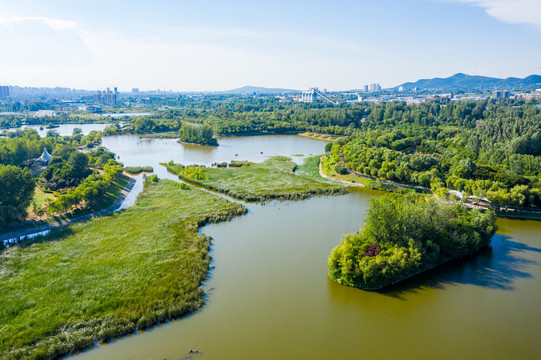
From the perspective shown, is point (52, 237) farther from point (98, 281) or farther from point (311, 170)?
point (311, 170)

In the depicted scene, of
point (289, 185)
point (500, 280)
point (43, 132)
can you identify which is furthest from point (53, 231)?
point (43, 132)

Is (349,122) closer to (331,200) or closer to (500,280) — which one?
(331,200)

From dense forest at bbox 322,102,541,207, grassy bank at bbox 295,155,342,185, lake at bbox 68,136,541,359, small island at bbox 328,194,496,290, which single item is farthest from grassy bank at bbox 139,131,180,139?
small island at bbox 328,194,496,290

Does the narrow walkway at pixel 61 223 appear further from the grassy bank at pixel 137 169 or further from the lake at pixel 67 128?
the lake at pixel 67 128

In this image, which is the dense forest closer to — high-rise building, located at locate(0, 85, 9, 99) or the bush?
the bush

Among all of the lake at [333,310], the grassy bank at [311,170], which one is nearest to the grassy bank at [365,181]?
the grassy bank at [311,170]
